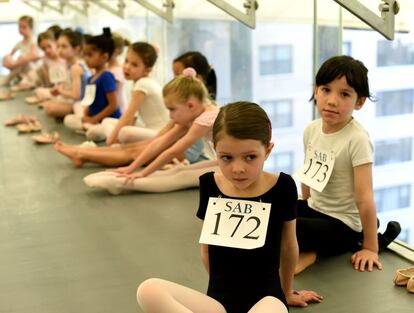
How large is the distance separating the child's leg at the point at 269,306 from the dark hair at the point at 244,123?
0.41 meters

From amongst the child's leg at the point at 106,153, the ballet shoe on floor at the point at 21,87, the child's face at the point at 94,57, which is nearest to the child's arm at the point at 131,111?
the child's leg at the point at 106,153

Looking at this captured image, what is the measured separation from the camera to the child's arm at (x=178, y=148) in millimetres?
3249

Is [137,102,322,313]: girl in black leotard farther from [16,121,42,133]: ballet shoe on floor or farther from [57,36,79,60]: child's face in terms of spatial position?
[57,36,79,60]: child's face

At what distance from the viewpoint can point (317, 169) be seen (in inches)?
101

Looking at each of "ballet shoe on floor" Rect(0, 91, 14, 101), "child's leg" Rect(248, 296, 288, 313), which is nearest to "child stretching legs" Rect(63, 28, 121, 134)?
"ballet shoe on floor" Rect(0, 91, 14, 101)

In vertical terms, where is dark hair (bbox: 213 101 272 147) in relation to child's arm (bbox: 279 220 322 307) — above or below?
above

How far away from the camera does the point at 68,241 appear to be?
2850 mm

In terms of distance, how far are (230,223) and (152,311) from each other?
1.04 ft

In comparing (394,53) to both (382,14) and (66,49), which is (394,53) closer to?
(382,14)

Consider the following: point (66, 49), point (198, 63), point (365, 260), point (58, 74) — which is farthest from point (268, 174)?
point (58, 74)

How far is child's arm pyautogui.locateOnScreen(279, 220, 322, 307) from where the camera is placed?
1.92 m

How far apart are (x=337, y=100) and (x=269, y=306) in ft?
3.03

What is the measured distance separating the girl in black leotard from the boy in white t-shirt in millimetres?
579

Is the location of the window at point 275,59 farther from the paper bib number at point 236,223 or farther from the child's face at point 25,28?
the child's face at point 25,28
